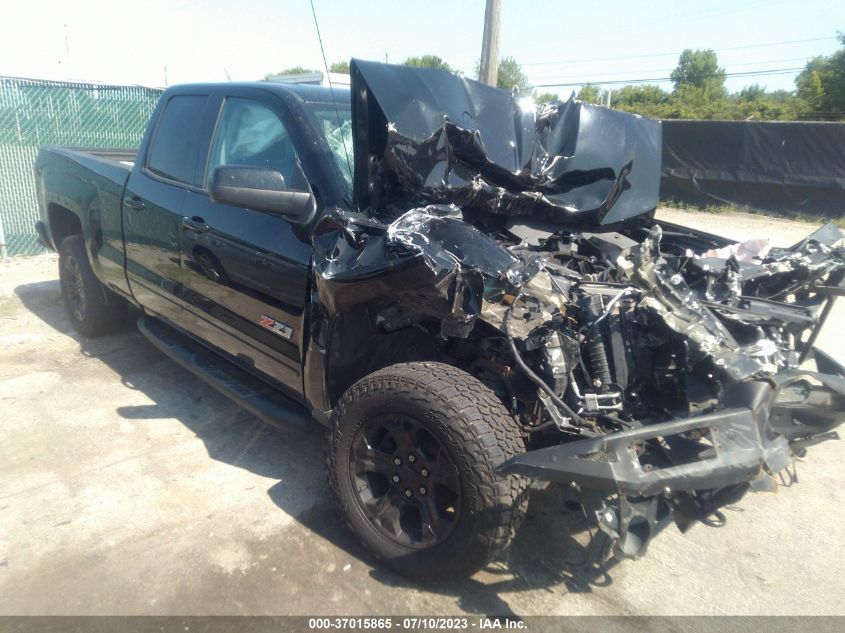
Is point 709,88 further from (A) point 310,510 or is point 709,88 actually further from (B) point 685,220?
(A) point 310,510

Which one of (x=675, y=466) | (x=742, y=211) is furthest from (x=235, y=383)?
(x=742, y=211)

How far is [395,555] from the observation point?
9.15 feet

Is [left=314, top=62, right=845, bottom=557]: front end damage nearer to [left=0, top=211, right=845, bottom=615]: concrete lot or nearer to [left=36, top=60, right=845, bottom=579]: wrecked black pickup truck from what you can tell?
[left=36, top=60, right=845, bottom=579]: wrecked black pickup truck

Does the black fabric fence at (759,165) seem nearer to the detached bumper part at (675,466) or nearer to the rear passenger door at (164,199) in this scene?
the detached bumper part at (675,466)

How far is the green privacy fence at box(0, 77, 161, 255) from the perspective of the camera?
855 centimetres

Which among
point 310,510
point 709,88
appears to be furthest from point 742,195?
point 709,88

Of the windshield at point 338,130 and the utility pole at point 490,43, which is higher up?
the utility pole at point 490,43

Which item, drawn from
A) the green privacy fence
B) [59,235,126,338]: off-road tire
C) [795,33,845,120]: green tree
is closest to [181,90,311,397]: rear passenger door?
[59,235,126,338]: off-road tire

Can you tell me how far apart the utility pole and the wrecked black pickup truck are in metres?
6.66

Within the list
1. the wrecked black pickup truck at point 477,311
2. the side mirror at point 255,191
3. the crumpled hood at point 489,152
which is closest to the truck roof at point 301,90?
the wrecked black pickup truck at point 477,311

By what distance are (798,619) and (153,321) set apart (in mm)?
4205

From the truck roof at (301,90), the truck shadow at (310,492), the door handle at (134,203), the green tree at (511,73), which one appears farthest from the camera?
the green tree at (511,73)

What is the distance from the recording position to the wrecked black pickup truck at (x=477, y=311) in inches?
97.1

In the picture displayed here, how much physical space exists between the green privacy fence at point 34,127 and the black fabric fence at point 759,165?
11.6 meters
